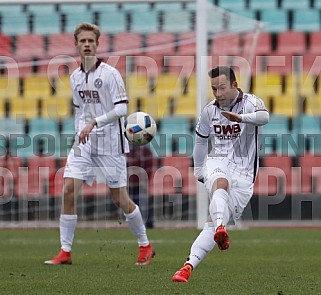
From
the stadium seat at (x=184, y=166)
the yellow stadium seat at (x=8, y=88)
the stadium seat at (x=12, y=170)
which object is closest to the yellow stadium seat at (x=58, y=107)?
the yellow stadium seat at (x=8, y=88)

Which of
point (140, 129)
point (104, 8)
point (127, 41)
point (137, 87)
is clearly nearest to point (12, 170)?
point (137, 87)

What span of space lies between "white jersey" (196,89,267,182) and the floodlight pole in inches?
229

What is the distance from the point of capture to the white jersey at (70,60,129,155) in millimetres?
8438

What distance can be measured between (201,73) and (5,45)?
4.82 metres

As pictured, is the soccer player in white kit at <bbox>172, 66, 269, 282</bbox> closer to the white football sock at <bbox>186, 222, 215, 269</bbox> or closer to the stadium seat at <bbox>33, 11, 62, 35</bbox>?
the white football sock at <bbox>186, 222, 215, 269</bbox>

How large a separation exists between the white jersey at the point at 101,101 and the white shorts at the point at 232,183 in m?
1.75

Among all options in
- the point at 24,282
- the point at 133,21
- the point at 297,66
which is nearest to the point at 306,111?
the point at 297,66

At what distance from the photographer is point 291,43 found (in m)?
19.3

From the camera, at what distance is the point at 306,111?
1855 cm

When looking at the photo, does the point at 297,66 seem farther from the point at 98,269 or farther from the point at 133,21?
the point at 98,269

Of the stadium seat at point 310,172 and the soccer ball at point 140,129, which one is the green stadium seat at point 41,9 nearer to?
the stadium seat at point 310,172

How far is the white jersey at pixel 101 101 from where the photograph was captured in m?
8.44

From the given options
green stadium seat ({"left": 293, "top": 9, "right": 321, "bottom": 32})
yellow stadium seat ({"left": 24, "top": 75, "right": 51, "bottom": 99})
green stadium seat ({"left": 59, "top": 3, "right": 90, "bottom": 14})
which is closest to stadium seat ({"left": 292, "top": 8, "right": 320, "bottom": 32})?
green stadium seat ({"left": 293, "top": 9, "right": 321, "bottom": 32})

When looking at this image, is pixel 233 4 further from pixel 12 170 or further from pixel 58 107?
pixel 12 170
